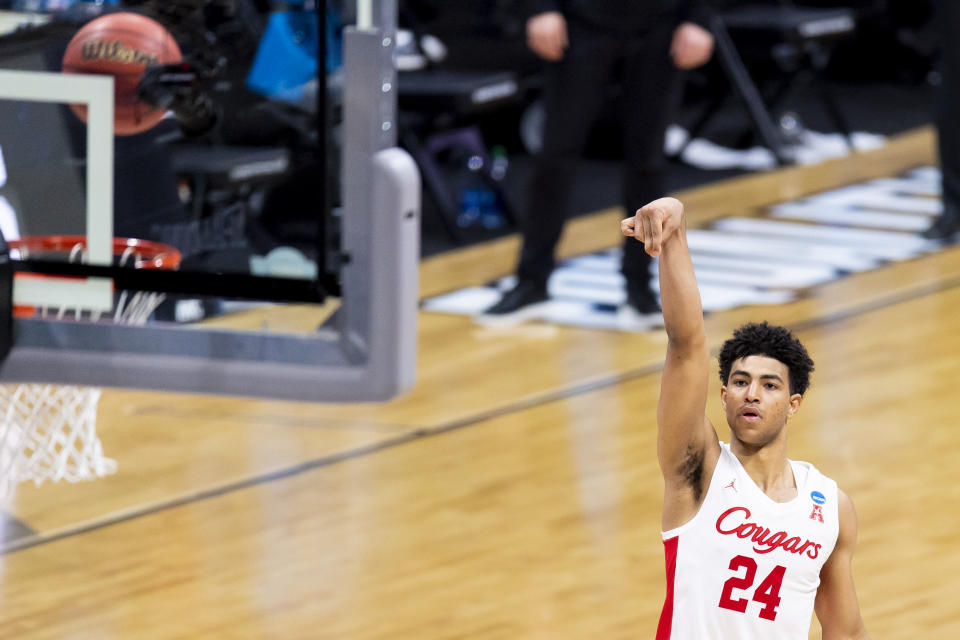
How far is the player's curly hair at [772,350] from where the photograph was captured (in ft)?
8.67

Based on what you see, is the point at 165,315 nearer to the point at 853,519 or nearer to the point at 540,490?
the point at 540,490

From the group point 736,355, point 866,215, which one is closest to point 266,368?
point 736,355

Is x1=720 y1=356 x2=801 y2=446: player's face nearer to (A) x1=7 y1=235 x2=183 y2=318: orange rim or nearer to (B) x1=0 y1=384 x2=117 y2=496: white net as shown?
(A) x1=7 y1=235 x2=183 y2=318: orange rim

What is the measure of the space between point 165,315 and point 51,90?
1.93ft

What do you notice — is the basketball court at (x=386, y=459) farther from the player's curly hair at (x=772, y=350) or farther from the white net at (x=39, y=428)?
the player's curly hair at (x=772, y=350)

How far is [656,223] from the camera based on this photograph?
2.45 metres

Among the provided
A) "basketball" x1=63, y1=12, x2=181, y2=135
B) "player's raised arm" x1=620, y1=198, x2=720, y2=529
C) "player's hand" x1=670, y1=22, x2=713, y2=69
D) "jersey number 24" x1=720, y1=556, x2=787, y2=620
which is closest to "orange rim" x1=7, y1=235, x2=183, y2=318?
"basketball" x1=63, y1=12, x2=181, y2=135

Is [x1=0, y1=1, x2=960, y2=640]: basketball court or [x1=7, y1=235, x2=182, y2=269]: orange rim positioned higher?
[x1=7, y1=235, x2=182, y2=269]: orange rim

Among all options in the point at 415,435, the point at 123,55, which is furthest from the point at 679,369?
the point at 415,435

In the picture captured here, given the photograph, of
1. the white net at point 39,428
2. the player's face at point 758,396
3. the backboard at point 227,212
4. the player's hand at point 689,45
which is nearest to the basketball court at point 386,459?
the backboard at point 227,212

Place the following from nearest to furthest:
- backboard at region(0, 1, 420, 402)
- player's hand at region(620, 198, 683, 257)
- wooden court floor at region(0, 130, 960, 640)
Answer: player's hand at region(620, 198, 683, 257)
backboard at region(0, 1, 420, 402)
wooden court floor at region(0, 130, 960, 640)

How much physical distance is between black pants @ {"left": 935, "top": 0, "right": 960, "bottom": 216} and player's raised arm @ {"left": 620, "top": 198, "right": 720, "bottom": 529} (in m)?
5.67

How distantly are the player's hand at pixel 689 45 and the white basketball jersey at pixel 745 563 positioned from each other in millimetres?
4055

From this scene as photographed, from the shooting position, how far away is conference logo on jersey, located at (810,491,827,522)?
8.74 ft
